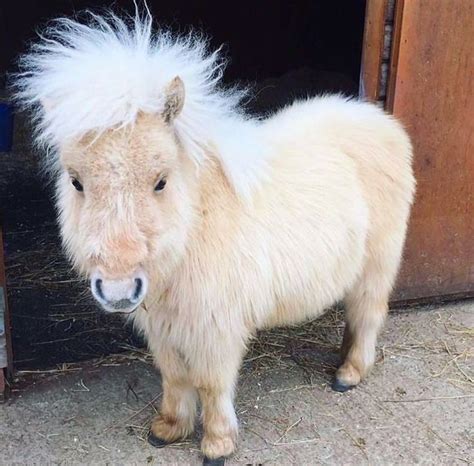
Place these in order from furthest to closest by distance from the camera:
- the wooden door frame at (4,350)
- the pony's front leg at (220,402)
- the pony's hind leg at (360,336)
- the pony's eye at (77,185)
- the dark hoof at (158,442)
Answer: the pony's hind leg at (360,336)
the wooden door frame at (4,350)
the dark hoof at (158,442)
the pony's front leg at (220,402)
the pony's eye at (77,185)

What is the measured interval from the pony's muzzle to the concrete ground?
1.03 m

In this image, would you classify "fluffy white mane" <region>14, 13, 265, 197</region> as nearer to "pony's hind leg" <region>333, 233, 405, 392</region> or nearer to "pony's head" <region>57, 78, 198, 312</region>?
"pony's head" <region>57, 78, 198, 312</region>

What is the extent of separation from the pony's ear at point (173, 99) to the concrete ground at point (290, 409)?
1.50 m

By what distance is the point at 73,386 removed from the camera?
130 inches

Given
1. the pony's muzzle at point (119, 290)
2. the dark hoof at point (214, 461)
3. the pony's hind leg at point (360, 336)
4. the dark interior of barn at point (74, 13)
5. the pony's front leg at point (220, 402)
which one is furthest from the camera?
the dark interior of barn at point (74, 13)

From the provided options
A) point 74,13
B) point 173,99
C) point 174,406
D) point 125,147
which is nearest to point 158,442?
point 174,406

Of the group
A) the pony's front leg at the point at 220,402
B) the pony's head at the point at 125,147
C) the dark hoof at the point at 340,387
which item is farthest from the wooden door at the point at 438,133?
the pony's front leg at the point at 220,402

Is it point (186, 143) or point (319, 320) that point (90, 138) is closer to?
point (186, 143)

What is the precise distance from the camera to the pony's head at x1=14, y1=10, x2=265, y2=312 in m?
2.10

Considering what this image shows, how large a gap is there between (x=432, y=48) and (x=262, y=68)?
17.7 feet

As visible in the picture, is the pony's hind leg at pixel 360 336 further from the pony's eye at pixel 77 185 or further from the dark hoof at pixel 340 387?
the pony's eye at pixel 77 185

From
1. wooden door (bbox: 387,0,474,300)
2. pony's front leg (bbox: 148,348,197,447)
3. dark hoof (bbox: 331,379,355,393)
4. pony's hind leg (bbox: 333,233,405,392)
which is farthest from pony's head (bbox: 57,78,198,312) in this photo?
wooden door (bbox: 387,0,474,300)

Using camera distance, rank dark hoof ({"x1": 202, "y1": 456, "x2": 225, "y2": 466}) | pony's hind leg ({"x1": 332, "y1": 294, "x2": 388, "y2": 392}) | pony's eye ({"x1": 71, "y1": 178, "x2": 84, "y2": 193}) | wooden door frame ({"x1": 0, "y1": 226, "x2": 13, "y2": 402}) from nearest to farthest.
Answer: pony's eye ({"x1": 71, "y1": 178, "x2": 84, "y2": 193}) < dark hoof ({"x1": 202, "y1": 456, "x2": 225, "y2": 466}) < wooden door frame ({"x1": 0, "y1": 226, "x2": 13, "y2": 402}) < pony's hind leg ({"x1": 332, "y1": 294, "x2": 388, "y2": 392})

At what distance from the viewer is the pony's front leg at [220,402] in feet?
8.65
